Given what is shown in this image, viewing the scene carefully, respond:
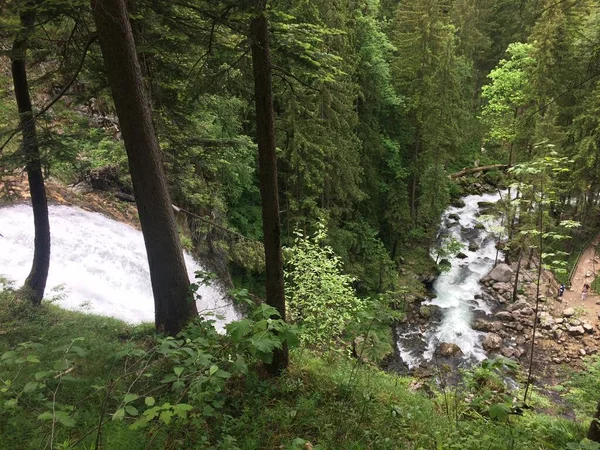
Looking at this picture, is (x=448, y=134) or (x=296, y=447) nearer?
(x=296, y=447)

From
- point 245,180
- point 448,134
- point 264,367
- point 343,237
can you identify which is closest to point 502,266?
point 448,134

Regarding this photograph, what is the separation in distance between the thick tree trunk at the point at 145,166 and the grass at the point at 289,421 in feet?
3.18

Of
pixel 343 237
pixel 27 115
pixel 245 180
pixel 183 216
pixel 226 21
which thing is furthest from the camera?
pixel 343 237

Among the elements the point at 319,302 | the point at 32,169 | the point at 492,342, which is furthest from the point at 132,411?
→ the point at 492,342

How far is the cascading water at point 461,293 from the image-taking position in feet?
56.2

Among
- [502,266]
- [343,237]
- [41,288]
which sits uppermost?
[41,288]

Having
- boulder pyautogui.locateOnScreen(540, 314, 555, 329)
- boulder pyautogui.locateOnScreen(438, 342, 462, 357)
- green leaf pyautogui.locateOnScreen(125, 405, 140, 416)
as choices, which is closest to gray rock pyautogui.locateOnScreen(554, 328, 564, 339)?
boulder pyautogui.locateOnScreen(540, 314, 555, 329)

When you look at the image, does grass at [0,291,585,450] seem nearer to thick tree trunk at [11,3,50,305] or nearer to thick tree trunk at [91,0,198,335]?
thick tree trunk at [91,0,198,335]

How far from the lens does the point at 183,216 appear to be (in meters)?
14.0

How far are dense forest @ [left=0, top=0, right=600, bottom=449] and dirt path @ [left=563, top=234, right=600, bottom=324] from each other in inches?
20.4

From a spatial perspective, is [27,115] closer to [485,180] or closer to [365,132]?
[365,132]

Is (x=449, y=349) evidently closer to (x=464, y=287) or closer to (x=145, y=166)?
(x=464, y=287)

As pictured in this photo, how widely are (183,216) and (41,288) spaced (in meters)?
5.76

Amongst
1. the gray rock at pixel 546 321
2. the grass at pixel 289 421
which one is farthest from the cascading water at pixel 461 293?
the grass at pixel 289 421
